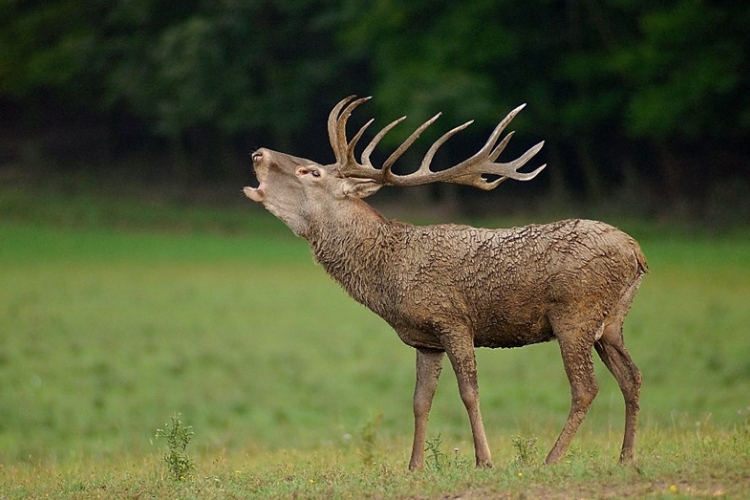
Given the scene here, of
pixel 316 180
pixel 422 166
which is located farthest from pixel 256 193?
pixel 422 166

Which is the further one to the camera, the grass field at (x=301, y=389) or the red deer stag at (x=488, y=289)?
the red deer stag at (x=488, y=289)

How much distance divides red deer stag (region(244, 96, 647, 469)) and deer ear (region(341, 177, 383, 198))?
6.5 inches

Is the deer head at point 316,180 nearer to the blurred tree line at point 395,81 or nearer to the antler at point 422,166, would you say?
the antler at point 422,166

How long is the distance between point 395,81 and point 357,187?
32441 mm

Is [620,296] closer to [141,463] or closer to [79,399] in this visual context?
[141,463]

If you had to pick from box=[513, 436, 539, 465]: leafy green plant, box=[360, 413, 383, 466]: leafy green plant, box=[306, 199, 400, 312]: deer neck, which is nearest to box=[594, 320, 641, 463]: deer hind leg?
box=[513, 436, 539, 465]: leafy green plant

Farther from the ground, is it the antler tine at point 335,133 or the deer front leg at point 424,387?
the antler tine at point 335,133

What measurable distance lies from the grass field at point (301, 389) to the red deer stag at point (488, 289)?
0.57 m

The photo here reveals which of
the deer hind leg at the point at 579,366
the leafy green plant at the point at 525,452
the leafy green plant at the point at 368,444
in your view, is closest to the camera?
the leafy green plant at the point at 525,452

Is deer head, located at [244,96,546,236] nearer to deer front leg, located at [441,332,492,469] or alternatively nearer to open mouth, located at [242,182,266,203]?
open mouth, located at [242,182,266,203]

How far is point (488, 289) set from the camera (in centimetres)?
955

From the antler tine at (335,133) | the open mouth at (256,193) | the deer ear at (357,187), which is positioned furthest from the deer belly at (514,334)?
the open mouth at (256,193)

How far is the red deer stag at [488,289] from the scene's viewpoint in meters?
9.41

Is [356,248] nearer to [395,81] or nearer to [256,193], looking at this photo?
[256,193]
